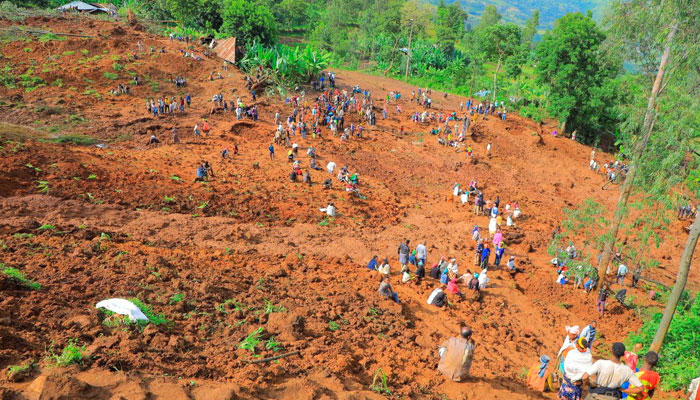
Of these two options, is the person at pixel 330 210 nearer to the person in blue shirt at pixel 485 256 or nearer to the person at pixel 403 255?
the person at pixel 403 255

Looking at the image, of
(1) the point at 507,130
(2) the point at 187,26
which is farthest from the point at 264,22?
(1) the point at 507,130

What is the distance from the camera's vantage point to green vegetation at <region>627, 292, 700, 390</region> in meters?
8.85

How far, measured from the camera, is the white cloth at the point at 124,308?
7141 millimetres

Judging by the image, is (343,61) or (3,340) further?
(343,61)

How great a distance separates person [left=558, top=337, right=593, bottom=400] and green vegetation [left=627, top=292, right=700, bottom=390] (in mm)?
4190

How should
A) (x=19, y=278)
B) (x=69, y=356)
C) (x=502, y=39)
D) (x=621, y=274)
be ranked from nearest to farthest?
1. (x=69, y=356)
2. (x=19, y=278)
3. (x=621, y=274)
4. (x=502, y=39)

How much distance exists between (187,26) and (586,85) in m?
39.2

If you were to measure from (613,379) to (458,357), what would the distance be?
2.34 metres

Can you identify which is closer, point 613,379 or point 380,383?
point 613,379

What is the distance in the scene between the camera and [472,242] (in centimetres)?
1769

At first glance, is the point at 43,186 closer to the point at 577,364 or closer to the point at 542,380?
the point at 542,380

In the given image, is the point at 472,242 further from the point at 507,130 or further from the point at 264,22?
the point at 264,22

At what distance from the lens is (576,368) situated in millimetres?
6137

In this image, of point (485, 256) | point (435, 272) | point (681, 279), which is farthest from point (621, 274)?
point (681, 279)
